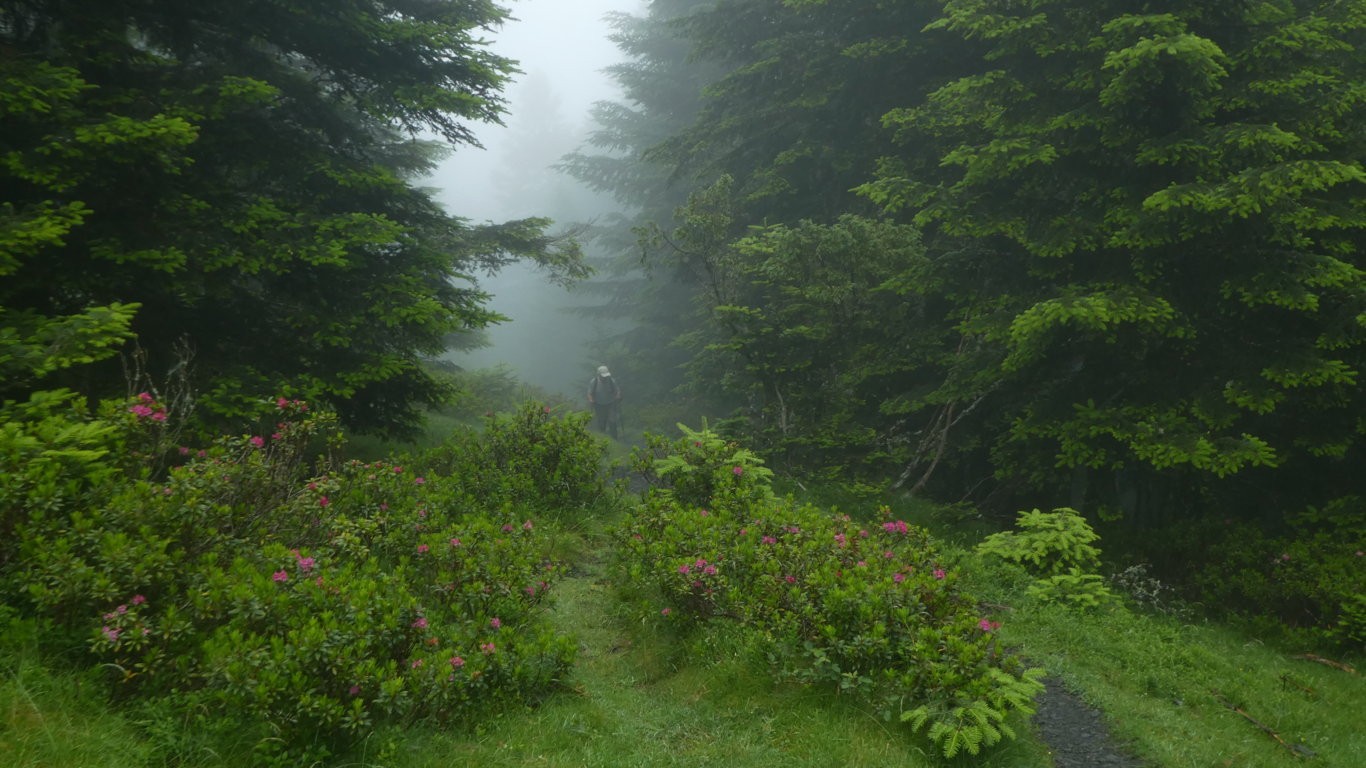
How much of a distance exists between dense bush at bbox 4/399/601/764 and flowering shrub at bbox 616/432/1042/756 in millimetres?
1335

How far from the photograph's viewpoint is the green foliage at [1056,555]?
7770 millimetres

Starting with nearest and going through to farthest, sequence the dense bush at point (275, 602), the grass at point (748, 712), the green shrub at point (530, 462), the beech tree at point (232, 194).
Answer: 1. the grass at point (748, 712)
2. the dense bush at point (275, 602)
3. the beech tree at point (232, 194)
4. the green shrub at point (530, 462)

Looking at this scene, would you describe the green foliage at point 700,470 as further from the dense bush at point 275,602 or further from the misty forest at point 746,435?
the dense bush at point 275,602

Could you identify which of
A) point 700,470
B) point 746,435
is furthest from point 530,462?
point 746,435

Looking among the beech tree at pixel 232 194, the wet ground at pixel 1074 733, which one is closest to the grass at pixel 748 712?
the wet ground at pixel 1074 733

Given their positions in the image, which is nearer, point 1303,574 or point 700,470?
point 1303,574

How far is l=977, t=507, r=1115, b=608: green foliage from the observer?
777 centimetres

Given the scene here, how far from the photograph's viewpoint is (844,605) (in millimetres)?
5359

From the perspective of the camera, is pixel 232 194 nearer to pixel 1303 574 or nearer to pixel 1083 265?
pixel 1083 265

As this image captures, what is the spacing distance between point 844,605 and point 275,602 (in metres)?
3.74

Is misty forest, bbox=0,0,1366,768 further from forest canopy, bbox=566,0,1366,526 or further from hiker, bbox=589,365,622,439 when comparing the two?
hiker, bbox=589,365,622,439

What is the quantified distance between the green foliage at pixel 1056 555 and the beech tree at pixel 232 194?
7.26 metres

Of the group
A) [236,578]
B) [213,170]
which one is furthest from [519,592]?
[213,170]

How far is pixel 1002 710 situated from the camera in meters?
4.58
